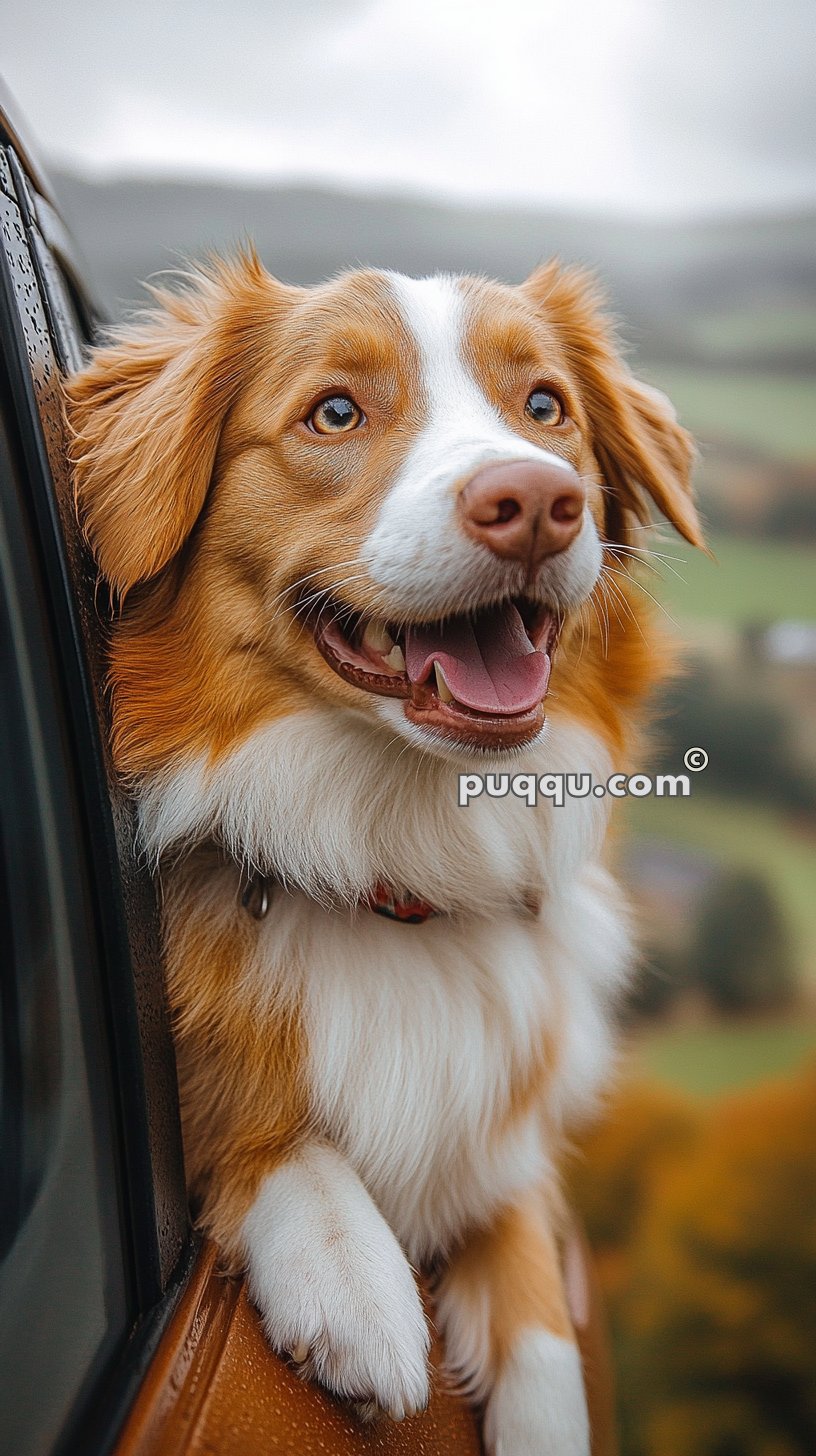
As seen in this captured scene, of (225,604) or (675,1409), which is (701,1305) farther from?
(225,604)

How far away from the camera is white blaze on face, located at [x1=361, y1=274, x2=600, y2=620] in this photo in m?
0.93

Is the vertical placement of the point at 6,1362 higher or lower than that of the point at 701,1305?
higher

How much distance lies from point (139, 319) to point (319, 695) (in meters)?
0.59

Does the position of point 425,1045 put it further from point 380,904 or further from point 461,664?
point 461,664

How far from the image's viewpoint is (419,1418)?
99cm

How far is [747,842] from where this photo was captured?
1638 mm

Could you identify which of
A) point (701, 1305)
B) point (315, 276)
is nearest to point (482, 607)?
point (315, 276)

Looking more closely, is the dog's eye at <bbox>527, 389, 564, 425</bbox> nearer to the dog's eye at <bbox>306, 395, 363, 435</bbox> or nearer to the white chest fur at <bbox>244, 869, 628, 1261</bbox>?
the dog's eye at <bbox>306, 395, 363, 435</bbox>

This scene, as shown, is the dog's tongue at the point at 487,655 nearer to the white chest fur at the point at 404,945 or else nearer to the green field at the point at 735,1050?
the white chest fur at the point at 404,945

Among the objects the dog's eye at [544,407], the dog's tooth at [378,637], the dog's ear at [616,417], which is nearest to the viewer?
the dog's tooth at [378,637]

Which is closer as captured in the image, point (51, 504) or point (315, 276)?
point (51, 504)

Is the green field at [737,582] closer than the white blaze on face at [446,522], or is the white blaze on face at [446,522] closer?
the white blaze on face at [446,522]

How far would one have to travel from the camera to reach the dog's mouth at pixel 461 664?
97cm

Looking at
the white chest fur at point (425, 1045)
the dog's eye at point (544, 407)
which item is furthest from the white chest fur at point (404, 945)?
the dog's eye at point (544, 407)
